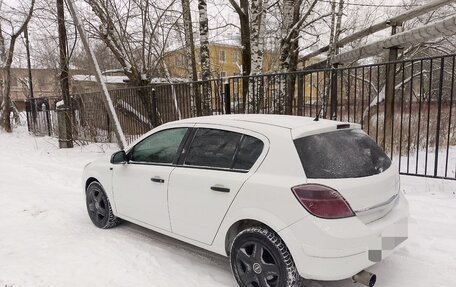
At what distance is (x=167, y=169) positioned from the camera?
12.9 feet

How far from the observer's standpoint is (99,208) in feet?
16.4

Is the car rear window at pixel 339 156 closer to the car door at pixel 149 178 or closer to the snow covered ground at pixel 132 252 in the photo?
the snow covered ground at pixel 132 252

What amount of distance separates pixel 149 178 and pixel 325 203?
2128mm

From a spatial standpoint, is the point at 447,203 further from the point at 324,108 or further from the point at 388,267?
the point at 324,108

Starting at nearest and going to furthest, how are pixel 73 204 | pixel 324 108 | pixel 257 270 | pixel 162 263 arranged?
1. pixel 257 270
2. pixel 162 263
3. pixel 73 204
4. pixel 324 108

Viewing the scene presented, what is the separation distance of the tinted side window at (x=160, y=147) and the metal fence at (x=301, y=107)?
2.81 meters

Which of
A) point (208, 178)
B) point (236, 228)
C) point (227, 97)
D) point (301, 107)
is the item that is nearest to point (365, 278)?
point (236, 228)

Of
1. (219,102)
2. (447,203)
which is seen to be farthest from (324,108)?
(447,203)

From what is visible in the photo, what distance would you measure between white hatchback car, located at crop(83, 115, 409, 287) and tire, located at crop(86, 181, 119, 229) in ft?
3.59

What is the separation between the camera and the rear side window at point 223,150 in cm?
325

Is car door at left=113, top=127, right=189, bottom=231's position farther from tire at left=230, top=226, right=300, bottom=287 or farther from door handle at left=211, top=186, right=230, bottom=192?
tire at left=230, top=226, right=300, bottom=287

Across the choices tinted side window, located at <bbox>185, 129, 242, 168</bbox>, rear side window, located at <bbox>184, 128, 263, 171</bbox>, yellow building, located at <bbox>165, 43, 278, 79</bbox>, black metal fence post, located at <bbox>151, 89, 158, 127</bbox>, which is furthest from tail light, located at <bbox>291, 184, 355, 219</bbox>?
yellow building, located at <bbox>165, 43, 278, 79</bbox>

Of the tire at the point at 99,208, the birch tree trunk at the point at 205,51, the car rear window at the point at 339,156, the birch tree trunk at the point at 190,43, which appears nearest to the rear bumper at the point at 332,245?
the car rear window at the point at 339,156

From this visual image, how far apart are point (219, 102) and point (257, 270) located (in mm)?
5907
